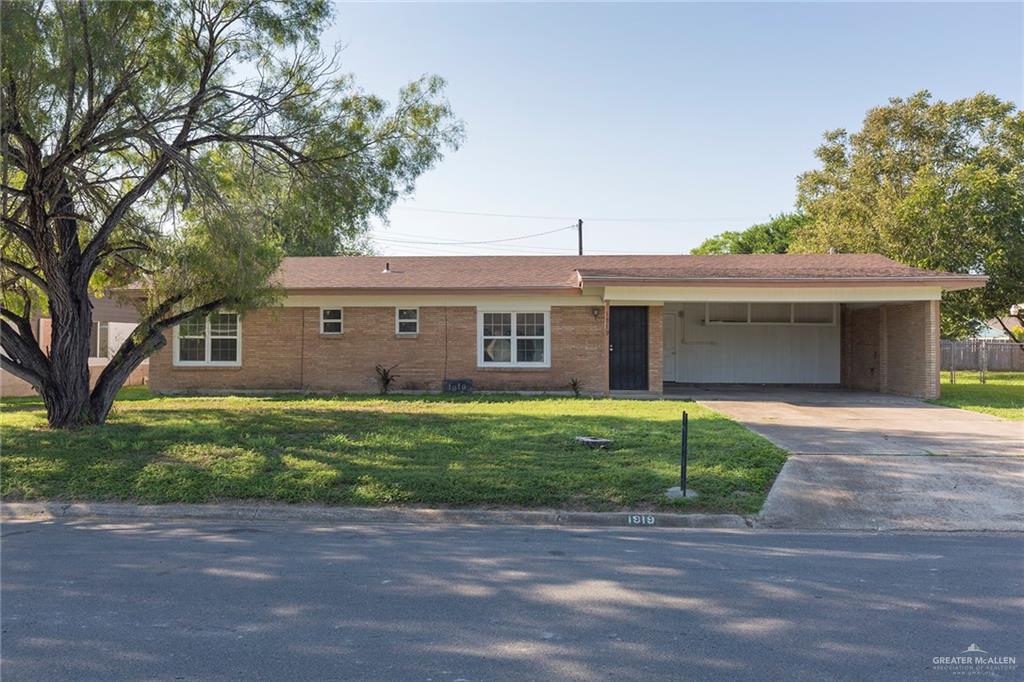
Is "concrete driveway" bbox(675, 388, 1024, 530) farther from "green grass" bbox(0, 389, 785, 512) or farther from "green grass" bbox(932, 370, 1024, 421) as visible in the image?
"green grass" bbox(932, 370, 1024, 421)

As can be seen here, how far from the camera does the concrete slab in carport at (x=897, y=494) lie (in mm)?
7938

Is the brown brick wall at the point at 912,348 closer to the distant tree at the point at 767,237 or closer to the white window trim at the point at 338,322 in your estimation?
the white window trim at the point at 338,322

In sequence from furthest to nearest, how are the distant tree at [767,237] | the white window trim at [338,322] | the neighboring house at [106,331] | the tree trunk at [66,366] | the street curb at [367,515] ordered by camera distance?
the distant tree at [767,237] → the neighboring house at [106,331] → the white window trim at [338,322] → the tree trunk at [66,366] → the street curb at [367,515]

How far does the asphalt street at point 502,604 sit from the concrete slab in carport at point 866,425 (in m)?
4.07

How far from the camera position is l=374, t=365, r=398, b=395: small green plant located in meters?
20.2

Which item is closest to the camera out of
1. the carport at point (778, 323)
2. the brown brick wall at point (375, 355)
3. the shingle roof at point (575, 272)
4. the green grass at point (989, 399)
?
the green grass at point (989, 399)

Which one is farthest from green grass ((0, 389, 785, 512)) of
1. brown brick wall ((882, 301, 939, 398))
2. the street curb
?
brown brick wall ((882, 301, 939, 398))

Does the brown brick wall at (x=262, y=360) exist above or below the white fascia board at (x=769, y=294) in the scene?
below

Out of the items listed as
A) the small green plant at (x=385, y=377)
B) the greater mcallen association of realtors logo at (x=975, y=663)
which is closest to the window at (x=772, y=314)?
the small green plant at (x=385, y=377)

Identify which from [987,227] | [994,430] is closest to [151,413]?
[994,430]

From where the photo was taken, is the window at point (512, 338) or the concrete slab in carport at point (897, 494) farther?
the window at point (512, 338)

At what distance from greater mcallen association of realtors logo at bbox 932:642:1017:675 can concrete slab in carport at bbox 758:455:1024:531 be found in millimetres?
3530

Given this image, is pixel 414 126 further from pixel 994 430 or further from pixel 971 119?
pixel 971 119

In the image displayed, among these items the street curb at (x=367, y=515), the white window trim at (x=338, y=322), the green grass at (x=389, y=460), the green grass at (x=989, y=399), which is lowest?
the street curb at (x=367, y=515)
